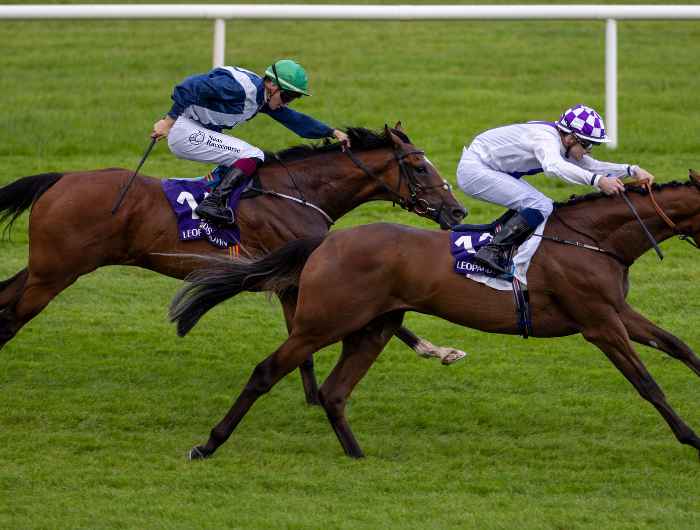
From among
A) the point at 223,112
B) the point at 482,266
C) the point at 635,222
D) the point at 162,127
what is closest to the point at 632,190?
the point at 635,222

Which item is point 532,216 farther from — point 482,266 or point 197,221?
point 197,221

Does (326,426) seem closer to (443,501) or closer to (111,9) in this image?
(443,501)

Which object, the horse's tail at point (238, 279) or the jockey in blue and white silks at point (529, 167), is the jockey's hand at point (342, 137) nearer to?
the jockey in blue and white silks at point (529, 167)

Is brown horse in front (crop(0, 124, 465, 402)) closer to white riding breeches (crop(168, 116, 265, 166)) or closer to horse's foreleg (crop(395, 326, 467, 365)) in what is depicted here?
horse's foreleg (crop(395, 326, 467, 365))

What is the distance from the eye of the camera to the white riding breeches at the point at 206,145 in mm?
7668

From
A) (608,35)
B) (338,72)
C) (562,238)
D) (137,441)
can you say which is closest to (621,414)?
(562,238)

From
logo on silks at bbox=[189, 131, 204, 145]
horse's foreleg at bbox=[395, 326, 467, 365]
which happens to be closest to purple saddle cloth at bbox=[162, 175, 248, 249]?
logo on silks at bbox=[189, 131, 204, 145]

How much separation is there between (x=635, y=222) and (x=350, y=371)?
65.6 inches

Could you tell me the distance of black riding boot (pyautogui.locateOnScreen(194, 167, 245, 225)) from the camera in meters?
7.43

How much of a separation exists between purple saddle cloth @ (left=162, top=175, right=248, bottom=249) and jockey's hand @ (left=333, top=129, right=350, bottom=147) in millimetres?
659

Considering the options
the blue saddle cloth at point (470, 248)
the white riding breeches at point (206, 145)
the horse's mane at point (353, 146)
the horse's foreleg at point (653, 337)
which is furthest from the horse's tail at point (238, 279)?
the horse's foreleg at point (653, 337)

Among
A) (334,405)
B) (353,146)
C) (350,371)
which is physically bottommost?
(334,405)

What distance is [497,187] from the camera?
6.89 m

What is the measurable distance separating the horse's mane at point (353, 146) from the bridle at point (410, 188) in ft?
0.41
